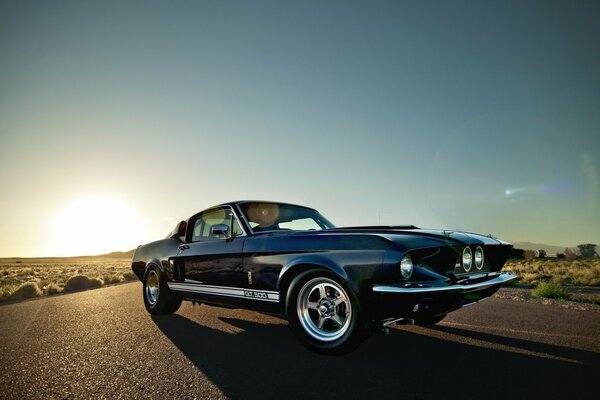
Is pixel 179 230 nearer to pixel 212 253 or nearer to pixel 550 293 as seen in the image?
pixel 212 253

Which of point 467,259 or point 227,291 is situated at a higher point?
point 467,259

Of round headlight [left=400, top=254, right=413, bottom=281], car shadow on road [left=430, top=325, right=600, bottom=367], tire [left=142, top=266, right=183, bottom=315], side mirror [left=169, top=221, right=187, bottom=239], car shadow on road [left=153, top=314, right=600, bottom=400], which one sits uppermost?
side mirror [left=169, top=221, right=187, bottom=239]

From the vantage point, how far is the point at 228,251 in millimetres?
4250

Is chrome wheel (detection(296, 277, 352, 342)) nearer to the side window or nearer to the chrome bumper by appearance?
the chrome bumper

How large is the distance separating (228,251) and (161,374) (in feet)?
5.54

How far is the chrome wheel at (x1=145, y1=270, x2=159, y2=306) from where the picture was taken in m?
5.83

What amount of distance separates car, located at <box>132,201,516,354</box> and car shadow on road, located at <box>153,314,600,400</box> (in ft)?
0.94

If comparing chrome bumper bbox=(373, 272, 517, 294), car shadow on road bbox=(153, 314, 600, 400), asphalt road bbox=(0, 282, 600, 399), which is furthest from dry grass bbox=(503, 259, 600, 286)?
chrome bumper bbox=(373, 272, 517, 294)

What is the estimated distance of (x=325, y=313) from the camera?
3266 millimetres

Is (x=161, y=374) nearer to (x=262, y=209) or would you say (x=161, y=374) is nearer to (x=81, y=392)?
(x=81, y=392)

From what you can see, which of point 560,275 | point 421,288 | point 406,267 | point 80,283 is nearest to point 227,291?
point 406,267

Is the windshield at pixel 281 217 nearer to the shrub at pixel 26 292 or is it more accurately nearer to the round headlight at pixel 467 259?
the round headlight at pixel 467 259

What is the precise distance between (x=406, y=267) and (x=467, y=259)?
100cm

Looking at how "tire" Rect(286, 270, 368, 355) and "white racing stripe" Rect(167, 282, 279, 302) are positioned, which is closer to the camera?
"tire" Rect(286, 270, 368, 355)
